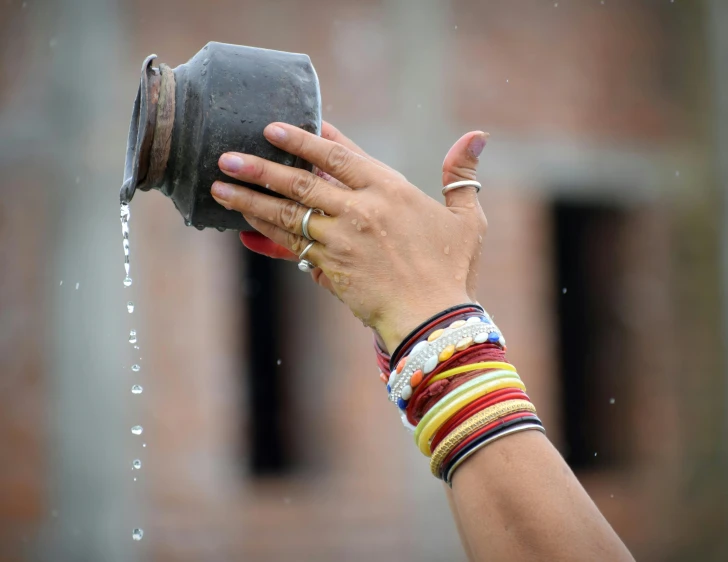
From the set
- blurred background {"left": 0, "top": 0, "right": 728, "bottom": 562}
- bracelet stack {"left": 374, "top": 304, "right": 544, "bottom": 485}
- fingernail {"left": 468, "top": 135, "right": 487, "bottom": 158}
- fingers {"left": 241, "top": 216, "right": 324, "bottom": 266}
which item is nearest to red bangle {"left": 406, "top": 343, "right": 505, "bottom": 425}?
bracelet stack {"left": 374, "top": 304, "right": 544, "bottom": 485}

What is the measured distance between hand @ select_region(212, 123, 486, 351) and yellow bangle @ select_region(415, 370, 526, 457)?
127 millimetres

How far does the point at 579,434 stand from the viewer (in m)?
4.29

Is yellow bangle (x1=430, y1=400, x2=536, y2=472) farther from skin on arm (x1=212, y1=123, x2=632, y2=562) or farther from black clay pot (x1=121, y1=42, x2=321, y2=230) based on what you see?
black clay pot (x1=121, y1=42, x2=321, y2=230)

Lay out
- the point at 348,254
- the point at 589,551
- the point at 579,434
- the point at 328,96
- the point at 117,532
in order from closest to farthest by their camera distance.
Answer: the point at 589,551, the point at 348,254, the point at 117,532, the point at 328,96, the point at 579,434

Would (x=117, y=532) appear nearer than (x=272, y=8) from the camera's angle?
Yes

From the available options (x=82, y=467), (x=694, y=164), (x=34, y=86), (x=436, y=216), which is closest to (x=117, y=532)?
(x=82, y=467)

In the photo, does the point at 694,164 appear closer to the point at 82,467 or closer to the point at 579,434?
the point at 579,434

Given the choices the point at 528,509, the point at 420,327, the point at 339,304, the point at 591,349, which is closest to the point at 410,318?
the point at 420,327

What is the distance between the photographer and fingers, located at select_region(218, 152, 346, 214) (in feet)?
4.53

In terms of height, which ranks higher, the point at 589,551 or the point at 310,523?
the point at 589,551

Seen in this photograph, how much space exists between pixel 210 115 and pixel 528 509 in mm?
854

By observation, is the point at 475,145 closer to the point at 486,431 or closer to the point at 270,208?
the point at 270,208

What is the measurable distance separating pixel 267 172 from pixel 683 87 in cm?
376

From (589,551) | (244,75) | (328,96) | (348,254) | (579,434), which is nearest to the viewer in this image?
(589,551)
